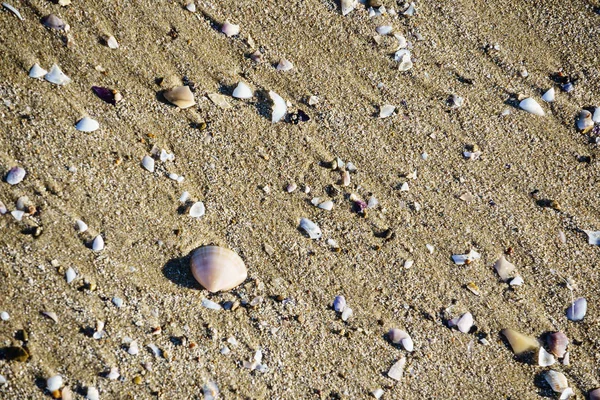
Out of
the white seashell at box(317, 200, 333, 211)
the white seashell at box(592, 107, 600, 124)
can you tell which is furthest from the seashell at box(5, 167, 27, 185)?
the white seashell at box(592, 107, 600, 124)

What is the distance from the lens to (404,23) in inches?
113

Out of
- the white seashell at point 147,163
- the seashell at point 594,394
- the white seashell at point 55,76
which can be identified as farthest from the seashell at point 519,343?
the white seashell at point 55,76

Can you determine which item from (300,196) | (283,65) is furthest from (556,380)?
(283,65)

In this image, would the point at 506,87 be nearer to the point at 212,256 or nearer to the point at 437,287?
the point at 437,287

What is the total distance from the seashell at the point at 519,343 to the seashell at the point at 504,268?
302mm

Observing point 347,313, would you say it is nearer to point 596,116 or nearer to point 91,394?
point 91,394

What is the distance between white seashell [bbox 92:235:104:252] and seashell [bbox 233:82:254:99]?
1020mm

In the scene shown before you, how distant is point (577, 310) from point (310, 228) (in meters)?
1.58

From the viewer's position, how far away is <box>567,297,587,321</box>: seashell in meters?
2.83

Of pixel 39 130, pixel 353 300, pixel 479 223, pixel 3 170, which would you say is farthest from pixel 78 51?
pixel 479 223

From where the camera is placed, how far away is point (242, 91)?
2.70 meters

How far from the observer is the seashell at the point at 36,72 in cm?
252

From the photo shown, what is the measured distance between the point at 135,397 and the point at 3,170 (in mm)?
1311

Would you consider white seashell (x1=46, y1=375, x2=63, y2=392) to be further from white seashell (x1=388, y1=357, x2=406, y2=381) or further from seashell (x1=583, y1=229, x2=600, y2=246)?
seashell (x1=583, y1=229, x2=600, y2=246)
